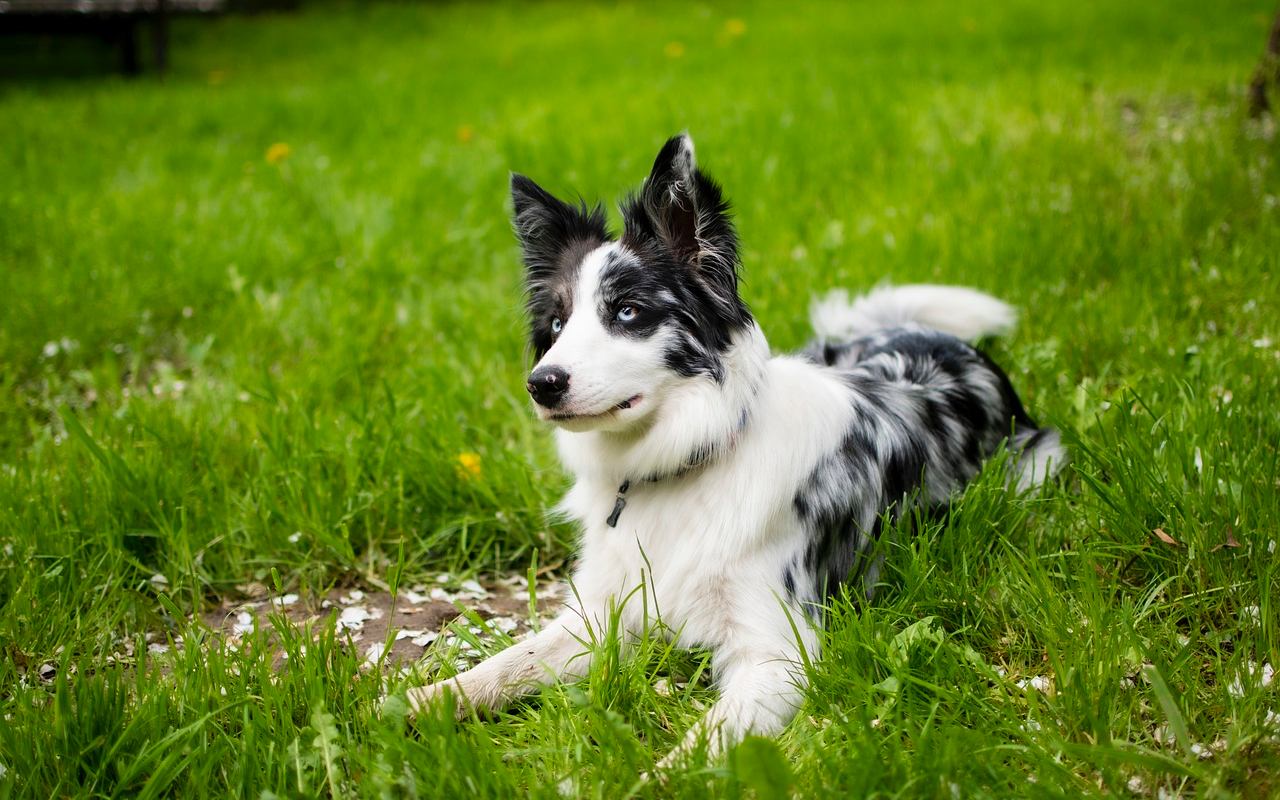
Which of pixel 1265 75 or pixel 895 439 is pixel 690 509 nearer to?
pixel 895 439

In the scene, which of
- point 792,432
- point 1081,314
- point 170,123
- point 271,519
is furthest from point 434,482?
point 170,123

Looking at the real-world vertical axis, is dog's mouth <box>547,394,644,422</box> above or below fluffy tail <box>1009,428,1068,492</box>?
above

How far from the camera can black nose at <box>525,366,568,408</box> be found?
2230mm

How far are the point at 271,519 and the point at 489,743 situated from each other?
4.79 ft

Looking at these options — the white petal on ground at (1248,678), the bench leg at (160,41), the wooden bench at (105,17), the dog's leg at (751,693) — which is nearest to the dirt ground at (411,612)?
the dog's leg at (751,693)

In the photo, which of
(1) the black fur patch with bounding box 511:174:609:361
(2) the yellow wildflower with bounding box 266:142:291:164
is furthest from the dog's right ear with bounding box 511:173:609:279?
(2) the yellow wildflower with bounding box 266:142:291:164

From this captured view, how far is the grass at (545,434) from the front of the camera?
6.72 feet

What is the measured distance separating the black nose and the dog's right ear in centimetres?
47

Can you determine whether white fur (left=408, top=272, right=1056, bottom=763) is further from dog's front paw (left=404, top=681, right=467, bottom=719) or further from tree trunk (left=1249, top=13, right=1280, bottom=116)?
tree trunk (left=1249, top=13, right=1280, bottom=116)

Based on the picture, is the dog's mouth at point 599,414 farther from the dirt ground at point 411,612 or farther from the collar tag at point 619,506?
the dirt ground at point 411,612

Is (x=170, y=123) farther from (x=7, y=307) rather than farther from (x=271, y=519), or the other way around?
(x=271, y=519)

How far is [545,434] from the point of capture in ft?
12.2

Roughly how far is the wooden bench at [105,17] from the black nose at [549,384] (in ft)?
37.9

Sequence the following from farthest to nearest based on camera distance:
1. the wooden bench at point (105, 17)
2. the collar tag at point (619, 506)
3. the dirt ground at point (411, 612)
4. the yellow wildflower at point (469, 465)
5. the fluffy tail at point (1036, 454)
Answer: the wooden bench at point (105, 17) < the yellow wildflower at point (469, 465) < the fluffy tail at point (1036, 454) < the dirt ground at point (411, 612) < the collar tag at point (619, 506)
